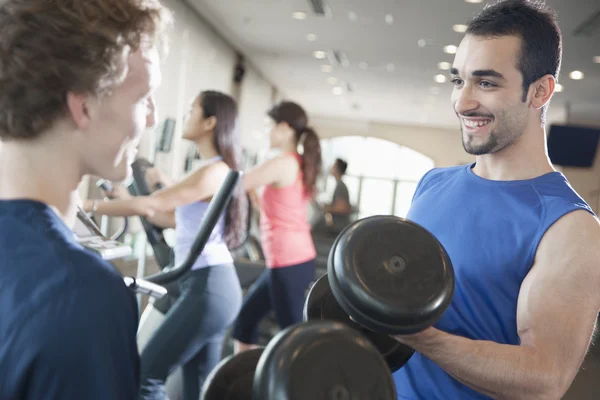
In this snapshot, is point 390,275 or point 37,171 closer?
point 37,171

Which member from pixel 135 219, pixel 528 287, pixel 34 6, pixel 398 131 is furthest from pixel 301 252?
pixel 398 131

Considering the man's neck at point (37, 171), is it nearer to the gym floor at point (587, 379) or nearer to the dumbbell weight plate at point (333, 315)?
the dumbbell weight plate at point (333, 315)

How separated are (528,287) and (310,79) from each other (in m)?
11.3

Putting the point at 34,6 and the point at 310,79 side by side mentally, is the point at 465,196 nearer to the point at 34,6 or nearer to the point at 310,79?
the point at 34,6

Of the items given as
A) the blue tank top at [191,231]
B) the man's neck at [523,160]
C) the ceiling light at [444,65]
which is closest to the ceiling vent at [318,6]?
the ceiling light at [444,65]

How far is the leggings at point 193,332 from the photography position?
1992mm

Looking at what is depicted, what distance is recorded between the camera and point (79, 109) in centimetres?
84

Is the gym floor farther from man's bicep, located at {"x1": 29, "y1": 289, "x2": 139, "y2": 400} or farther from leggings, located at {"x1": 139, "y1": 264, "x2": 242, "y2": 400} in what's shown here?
man's bicep, located at {"x1": 29, "y1": 289, "x2": 139, "y2": 400}

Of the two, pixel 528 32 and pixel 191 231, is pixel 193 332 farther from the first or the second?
pixel 528 32

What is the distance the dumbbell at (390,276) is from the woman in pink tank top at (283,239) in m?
1.75

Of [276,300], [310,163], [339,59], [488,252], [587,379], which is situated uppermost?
[339,59]

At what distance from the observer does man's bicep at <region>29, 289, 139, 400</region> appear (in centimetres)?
69

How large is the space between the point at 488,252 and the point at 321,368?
19.5 inches

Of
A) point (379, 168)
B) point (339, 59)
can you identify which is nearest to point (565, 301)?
point (339, 59)
